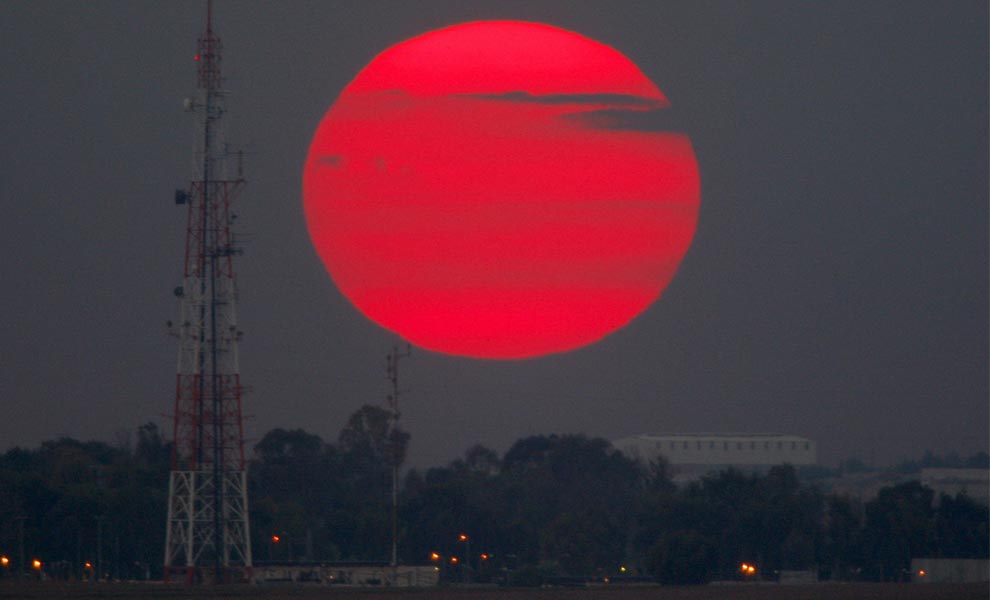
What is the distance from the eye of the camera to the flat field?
46.9 m

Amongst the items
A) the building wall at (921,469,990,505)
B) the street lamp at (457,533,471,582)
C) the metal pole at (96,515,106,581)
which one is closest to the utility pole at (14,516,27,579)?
the metal pole at (96,515,106,581)

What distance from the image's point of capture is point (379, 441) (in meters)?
138

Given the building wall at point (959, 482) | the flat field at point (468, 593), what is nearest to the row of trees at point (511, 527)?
the flat field at point (468, 593)

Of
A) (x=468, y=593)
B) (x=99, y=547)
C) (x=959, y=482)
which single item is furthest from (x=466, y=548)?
(x=959, y=482)

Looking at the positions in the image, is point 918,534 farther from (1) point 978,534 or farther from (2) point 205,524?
(2) point 205,524

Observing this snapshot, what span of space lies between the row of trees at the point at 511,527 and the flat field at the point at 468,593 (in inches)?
509

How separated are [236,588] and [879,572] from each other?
120ft

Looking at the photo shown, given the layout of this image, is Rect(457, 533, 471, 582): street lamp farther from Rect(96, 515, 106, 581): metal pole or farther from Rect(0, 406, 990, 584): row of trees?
Rect(96, 515, 106, 581): metal pole

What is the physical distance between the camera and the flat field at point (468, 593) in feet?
154

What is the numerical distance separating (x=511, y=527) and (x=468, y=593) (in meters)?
38.3

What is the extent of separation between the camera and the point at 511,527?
294 ft

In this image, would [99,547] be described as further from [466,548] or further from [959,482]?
[959,482]

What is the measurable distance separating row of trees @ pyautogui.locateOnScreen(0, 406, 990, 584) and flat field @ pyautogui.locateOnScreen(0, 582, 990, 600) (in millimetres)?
12919

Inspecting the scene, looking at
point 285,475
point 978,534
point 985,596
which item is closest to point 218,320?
point 985,596
